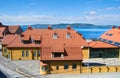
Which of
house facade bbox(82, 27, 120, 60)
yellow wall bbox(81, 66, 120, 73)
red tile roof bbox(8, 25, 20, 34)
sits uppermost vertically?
red tile roof bbox(8, 25, 20, 34)

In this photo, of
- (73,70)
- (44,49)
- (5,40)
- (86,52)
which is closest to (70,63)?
(73,70)

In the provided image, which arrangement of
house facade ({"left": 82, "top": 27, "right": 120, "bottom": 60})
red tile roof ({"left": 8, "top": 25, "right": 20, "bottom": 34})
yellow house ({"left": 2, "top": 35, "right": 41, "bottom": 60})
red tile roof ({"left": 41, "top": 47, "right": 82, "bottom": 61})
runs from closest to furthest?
1. red tile roof ({"left": 41, "top": 47, "right": 82, "bottom": 61})
2. yellow house ({"left": 2, "top": 35, "right": 41, "bottom": 60})
3. house facade ({"left": 82, "top": 27, "right": 120, "bottom": 60})
4. red tile roof ({"left": 8, "top": 25, "right": 20, "bottom": 34})

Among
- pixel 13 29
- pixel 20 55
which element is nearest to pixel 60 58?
pixel 20 55

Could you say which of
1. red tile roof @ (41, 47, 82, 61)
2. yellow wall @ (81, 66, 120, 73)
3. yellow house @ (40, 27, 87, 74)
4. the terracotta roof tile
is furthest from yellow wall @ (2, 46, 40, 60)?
the terracotta roof tile

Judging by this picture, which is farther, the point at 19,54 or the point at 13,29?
the point at 13,29

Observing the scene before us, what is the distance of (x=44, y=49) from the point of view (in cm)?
5266

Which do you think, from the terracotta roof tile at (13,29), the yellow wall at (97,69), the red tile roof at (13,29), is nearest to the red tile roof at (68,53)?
the yellow wall at (97,69)

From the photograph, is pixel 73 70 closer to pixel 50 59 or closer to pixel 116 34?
pixel 50 59

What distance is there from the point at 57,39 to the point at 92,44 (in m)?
16.4

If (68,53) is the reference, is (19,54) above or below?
below

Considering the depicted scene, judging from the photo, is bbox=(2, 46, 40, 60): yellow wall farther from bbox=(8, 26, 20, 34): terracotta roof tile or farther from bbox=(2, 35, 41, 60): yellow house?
bbox=(8, 26, 20, 34): terracotta roof tile

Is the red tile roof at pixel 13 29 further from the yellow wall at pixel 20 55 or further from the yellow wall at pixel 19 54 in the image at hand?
the yellow wall at pixel 20 55

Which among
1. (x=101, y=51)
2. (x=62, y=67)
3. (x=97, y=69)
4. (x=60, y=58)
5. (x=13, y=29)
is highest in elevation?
(x=13, y=29)

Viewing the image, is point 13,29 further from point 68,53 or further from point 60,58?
point 60,58
